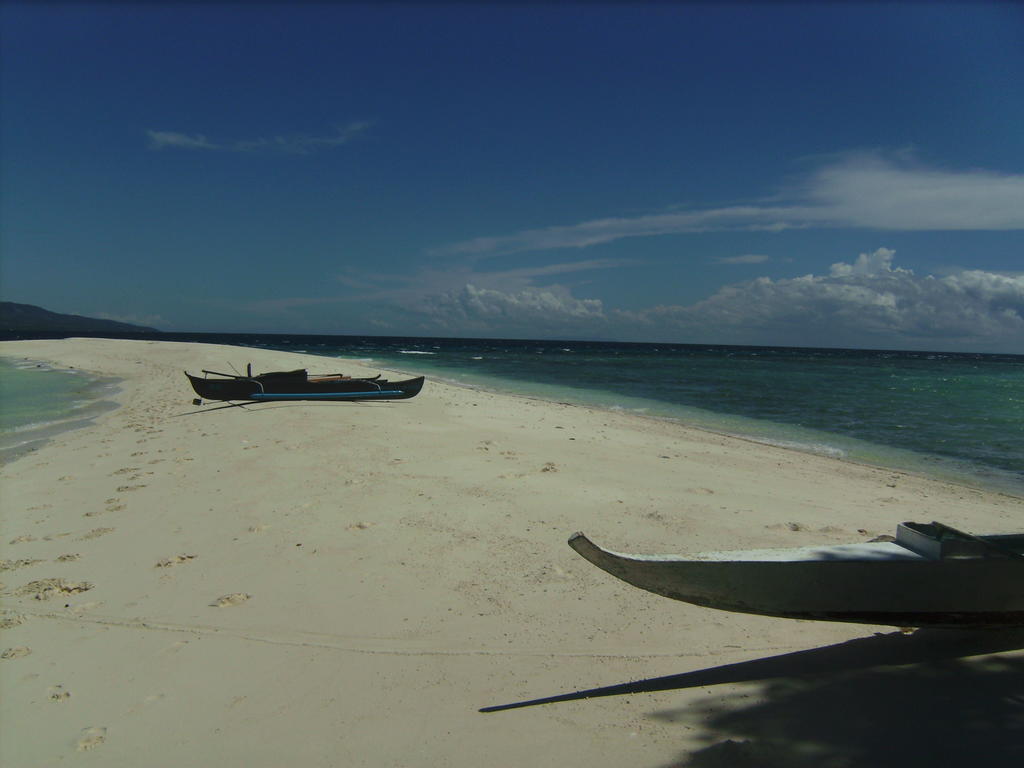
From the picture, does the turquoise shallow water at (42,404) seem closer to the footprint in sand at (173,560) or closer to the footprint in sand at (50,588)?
the footprint in sand at (50,588)

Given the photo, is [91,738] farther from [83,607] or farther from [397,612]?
[397,612]

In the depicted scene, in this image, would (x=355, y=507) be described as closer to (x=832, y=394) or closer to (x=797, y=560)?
(x=797, y=560)

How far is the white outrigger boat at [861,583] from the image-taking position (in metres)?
3.24

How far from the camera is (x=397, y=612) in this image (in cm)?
437

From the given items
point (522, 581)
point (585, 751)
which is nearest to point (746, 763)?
point (585, 751)

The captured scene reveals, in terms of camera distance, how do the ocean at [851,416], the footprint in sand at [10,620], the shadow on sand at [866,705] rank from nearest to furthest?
the shadow on sand at [866,705] → the footprint in sand at [10,620] → the ocean at [851,416]

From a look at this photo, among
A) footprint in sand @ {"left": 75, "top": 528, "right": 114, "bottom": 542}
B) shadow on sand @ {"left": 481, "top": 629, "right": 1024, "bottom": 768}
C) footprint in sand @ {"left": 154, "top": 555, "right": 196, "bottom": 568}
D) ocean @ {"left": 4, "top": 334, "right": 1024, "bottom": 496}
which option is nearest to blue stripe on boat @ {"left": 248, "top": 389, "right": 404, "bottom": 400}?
ocean @ {"left": 4, "top": 334, "right": 1024, "bottom": 496}

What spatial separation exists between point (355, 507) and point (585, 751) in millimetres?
4293

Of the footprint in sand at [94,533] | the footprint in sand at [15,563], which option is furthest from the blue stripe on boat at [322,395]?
the footprint in sand at [15,563]

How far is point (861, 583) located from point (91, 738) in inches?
167

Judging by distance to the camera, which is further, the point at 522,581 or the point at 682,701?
the point at 522,581

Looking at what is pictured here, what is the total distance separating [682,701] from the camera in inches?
130

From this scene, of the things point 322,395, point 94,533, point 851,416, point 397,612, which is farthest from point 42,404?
point 851,416

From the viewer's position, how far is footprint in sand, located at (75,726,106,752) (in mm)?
2976
